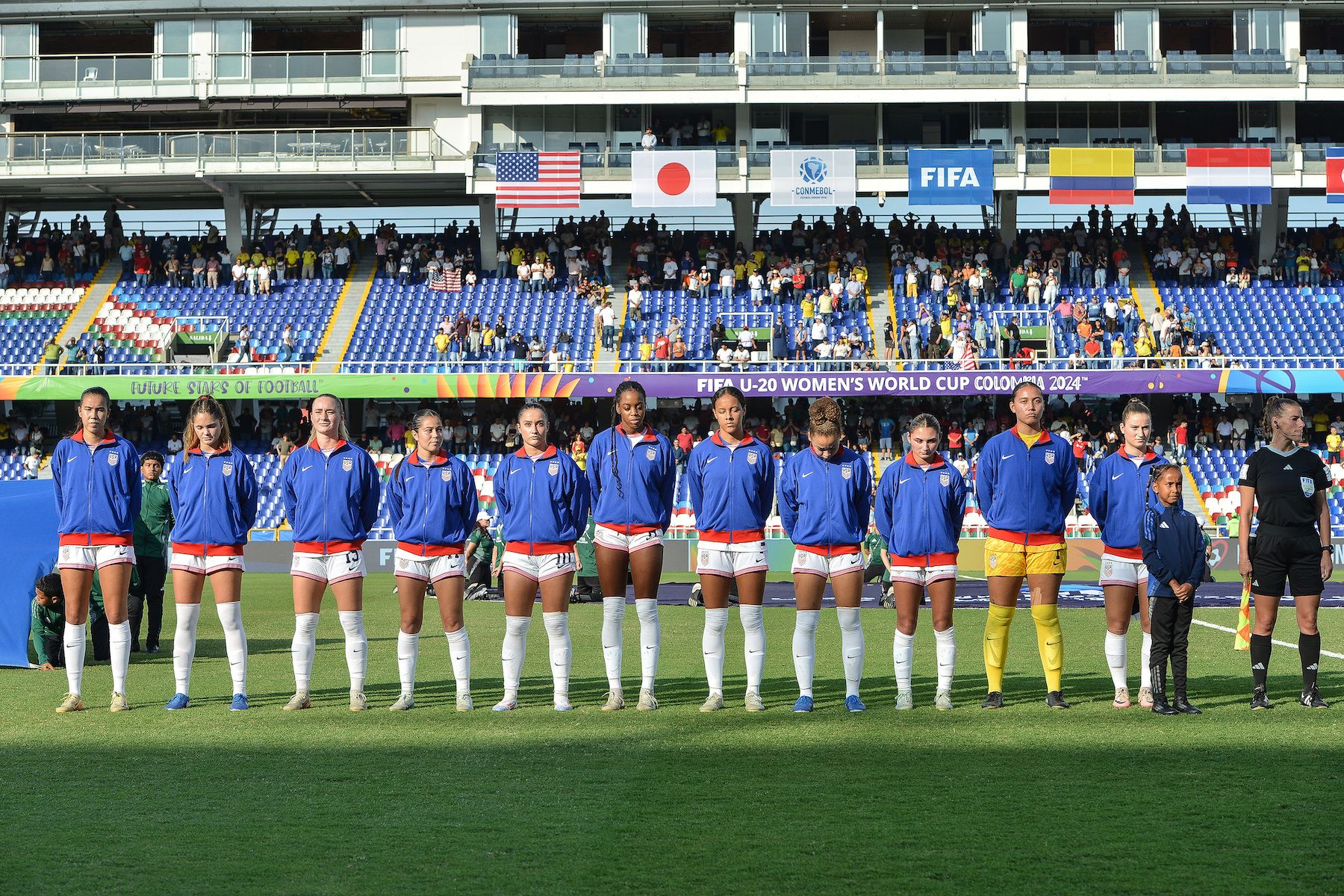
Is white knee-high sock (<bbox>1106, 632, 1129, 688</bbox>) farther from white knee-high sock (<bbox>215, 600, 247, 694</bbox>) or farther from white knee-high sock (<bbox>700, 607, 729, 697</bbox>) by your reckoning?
white knee-high sock (<bbox>215, 600, 247, 694</bbox>)

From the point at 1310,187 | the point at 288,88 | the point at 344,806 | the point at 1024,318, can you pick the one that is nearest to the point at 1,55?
the point at 288,88

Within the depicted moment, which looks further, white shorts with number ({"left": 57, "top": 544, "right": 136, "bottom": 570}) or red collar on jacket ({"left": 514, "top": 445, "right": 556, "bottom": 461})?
white shorts with number ({"left": 57, "top": 544, "right": 136, "bottom": 570})

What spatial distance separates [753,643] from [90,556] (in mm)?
4671

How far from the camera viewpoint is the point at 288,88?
1588 inches

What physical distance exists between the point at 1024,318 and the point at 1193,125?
27.8 feet

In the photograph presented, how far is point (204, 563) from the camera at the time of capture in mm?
9836

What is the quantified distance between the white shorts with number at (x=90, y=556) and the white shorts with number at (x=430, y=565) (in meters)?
1.95

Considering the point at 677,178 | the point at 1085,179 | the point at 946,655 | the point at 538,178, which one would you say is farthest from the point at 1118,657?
the point at 1085,179

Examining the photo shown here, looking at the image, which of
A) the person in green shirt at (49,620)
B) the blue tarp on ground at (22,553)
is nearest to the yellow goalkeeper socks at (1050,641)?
the person in green shirt at (49,620)

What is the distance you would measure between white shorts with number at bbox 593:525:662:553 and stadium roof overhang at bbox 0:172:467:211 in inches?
1258

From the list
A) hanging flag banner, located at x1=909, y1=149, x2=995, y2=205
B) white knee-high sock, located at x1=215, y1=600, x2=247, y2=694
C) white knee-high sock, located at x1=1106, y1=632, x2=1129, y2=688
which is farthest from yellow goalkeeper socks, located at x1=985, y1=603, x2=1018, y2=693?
hanging flag banner, located at x1=909, y1=149, x2=995, y2=205

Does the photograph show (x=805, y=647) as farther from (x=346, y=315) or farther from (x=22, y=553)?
(x=346, y=315)

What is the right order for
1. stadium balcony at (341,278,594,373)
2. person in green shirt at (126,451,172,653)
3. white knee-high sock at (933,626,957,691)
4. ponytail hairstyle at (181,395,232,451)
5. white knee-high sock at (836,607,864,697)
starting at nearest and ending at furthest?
white knee-high sock at (836,607,864,697)
white knee-high sock at (933,626,957,691)
ponytail hairstyle at (181,395,232,451)
person in green shirt at (126,451,172,653)
stadium balcony at (341,278,594,373)

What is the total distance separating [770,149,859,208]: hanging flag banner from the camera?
1503 inches
